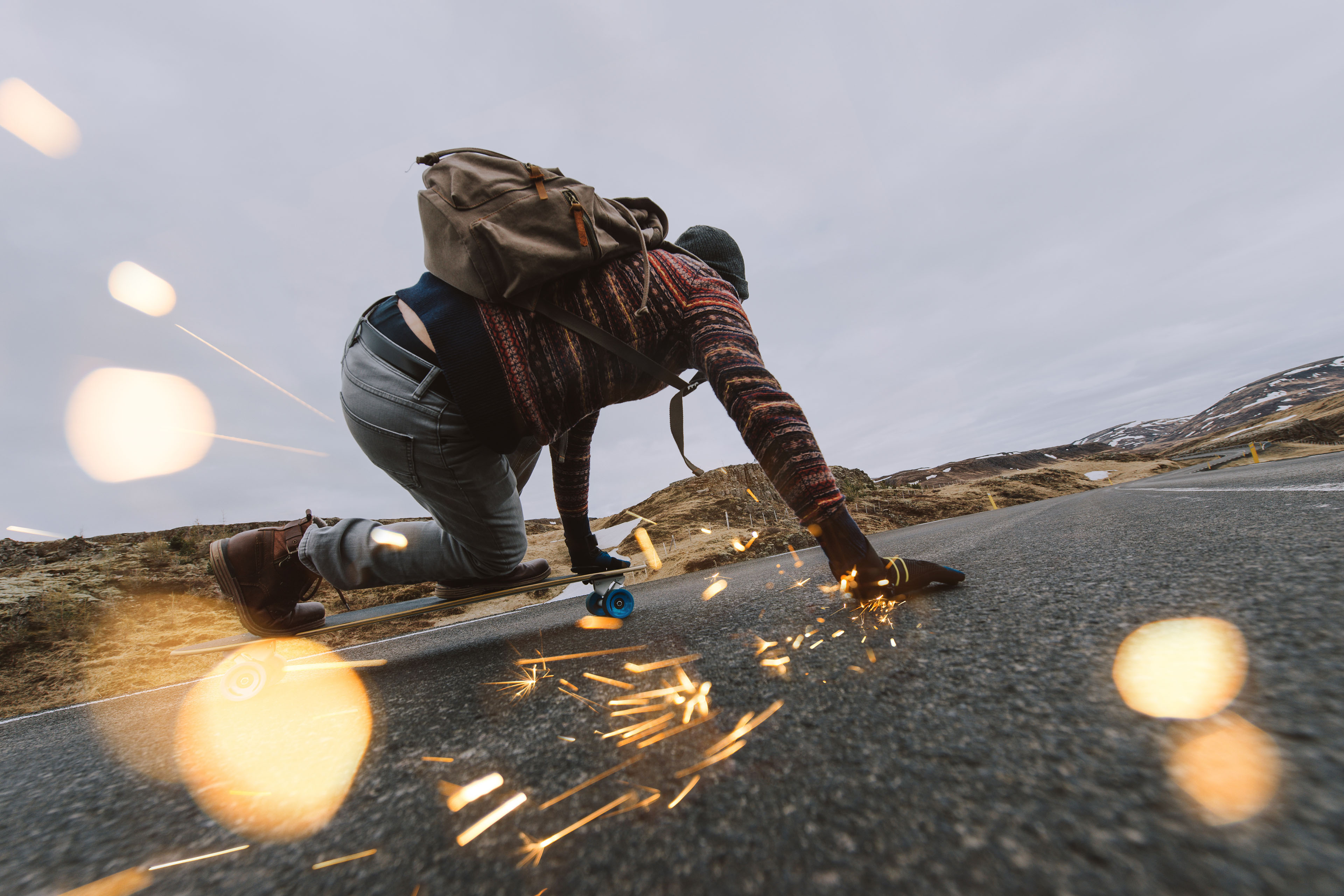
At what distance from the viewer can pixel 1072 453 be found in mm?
50844

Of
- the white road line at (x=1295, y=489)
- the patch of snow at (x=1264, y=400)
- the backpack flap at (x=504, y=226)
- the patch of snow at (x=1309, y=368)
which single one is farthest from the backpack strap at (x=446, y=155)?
the patch of snow at (x=1309, y=368)

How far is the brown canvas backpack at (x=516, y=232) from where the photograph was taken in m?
1.27

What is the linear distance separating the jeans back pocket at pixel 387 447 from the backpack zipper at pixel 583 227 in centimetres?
78

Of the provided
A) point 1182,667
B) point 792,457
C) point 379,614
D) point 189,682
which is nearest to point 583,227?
point 792,457

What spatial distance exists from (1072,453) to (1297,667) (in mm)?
66648

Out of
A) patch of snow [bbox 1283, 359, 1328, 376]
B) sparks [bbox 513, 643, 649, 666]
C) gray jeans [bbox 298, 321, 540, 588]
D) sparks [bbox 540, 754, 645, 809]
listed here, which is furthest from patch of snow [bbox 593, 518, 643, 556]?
patch of snow [bbox 1283, 359, 1328, 376]

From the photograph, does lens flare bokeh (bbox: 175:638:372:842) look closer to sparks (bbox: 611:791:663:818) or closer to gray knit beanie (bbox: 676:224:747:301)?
sparks (bbox: 611:791:663:818)

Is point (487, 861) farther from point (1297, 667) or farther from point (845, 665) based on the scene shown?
point (1297, 667)

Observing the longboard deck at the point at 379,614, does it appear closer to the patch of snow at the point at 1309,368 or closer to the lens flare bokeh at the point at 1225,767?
the lens flare bokeh at the point at 1225,767

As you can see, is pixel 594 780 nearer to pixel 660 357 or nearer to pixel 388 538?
pixel 660 357

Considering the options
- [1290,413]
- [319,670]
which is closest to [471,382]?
[319,670]

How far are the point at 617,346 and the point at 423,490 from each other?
794 millimetres

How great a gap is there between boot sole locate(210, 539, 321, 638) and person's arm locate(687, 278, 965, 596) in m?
1.75

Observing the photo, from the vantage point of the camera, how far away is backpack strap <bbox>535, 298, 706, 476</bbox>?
1.38 meters
